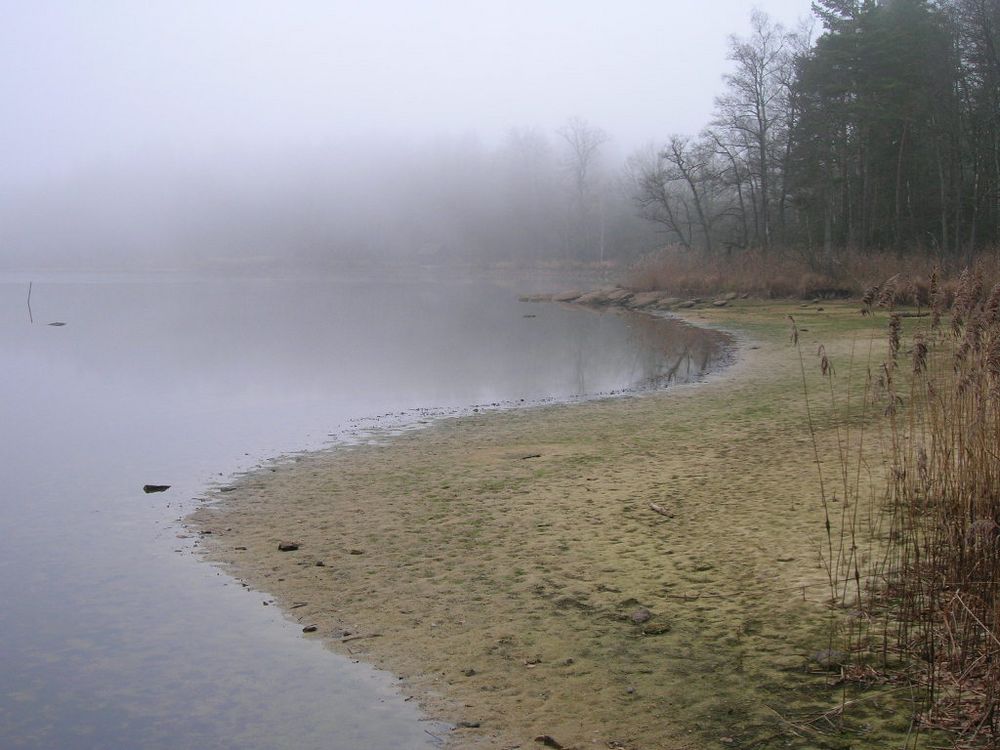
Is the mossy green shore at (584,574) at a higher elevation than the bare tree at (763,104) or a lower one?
lower

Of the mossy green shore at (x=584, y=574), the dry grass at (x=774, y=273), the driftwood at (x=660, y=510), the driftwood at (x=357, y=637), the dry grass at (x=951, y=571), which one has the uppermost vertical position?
the dry grass at (x=774, y=273)

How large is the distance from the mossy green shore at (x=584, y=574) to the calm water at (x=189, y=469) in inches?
17.1

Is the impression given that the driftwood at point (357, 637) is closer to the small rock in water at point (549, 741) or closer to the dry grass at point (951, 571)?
the small rock in water at point (549, 741)

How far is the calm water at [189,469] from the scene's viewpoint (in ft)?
16.9

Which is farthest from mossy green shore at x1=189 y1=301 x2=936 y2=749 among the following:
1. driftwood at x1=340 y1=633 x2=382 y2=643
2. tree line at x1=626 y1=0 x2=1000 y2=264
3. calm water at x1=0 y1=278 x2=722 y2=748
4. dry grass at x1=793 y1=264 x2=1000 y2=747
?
tree line at x1=626 y1=0 x2=1000 y2=264

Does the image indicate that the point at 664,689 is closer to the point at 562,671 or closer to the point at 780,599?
the point at 562,671

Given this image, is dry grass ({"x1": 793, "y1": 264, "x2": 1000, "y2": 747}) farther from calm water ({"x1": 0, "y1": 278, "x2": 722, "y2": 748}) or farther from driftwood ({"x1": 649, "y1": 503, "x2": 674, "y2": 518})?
calm water ({"x1": 0, "y1": 278, "x2": 722, "y2": 748})

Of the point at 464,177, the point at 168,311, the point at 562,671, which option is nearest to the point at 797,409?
the point at 562,671

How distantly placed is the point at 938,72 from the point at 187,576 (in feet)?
115

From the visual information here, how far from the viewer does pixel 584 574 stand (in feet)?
21.3

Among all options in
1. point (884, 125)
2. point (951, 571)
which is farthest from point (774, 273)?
point (951, 571)

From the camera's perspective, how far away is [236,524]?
8602 millimetres

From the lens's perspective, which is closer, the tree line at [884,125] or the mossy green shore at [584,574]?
the mossy green shore at [584,574]

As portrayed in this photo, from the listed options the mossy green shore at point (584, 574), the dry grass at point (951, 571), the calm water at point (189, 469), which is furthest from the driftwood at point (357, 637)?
the dry grass at point (951, 571)
